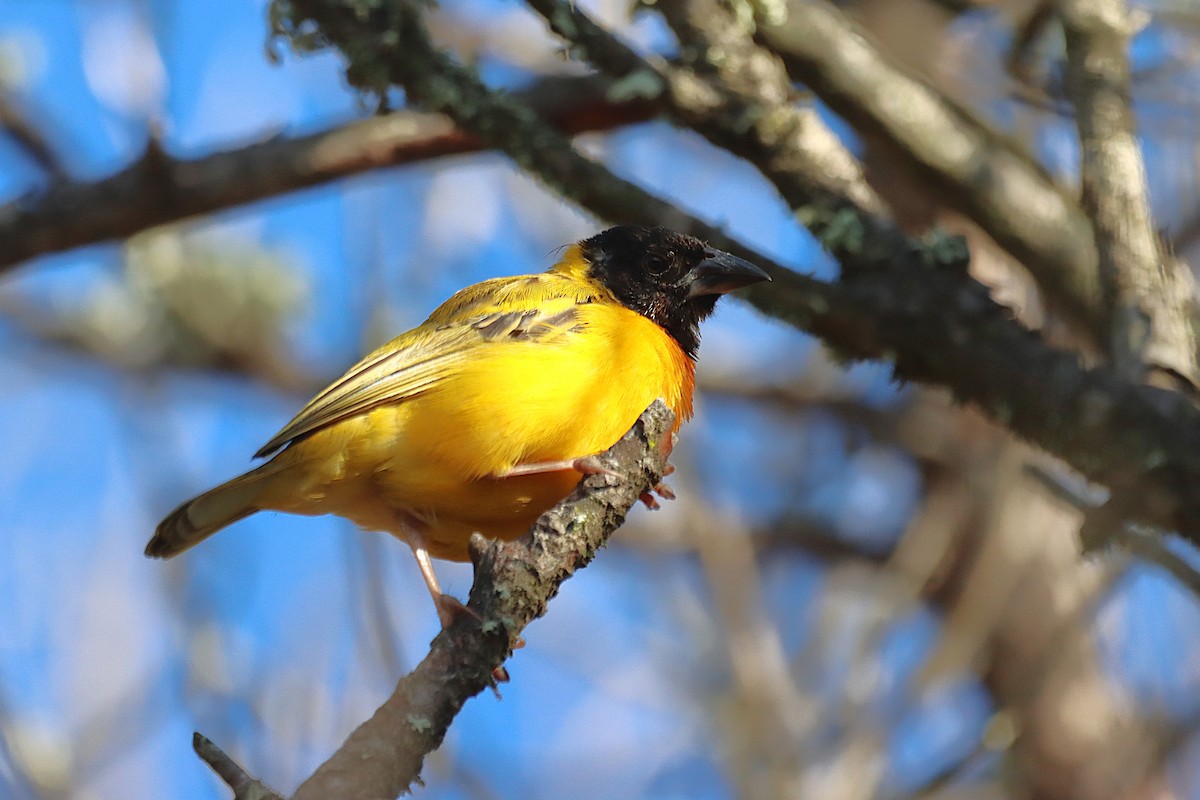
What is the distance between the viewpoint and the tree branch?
2.60 meters

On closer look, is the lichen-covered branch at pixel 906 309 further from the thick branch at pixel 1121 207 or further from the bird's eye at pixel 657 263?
the bird's eye at pixel 657 263

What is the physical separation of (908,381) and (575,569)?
208 centimetres

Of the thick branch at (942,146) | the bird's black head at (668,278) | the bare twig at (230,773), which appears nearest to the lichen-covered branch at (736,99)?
the thick branch at (942,146)

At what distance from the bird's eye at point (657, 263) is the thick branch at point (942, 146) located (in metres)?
0.96

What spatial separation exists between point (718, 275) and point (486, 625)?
256 centimetres

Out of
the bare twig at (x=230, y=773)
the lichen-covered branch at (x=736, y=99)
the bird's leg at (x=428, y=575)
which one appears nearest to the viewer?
the bare twig at (x=230, y=773)

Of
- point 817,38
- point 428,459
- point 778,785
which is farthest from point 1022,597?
point 428,459

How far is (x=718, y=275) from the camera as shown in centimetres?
530

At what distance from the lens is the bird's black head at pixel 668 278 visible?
17.8 ft

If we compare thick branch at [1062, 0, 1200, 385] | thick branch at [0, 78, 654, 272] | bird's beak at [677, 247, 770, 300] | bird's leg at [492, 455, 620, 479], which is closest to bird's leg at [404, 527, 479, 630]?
bird's leg at [492, 455, 620, 479]

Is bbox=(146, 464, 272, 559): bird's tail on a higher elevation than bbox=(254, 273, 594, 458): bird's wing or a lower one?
lower

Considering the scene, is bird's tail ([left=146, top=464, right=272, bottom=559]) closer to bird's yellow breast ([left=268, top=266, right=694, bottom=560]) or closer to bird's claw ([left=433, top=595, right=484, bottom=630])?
bird's yellow breast ([left=268, top=266, right=694, bottom=560])

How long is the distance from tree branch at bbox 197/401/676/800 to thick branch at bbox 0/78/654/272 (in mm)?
2628

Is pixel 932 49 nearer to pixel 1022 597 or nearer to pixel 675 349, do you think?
pixel 1022 597
